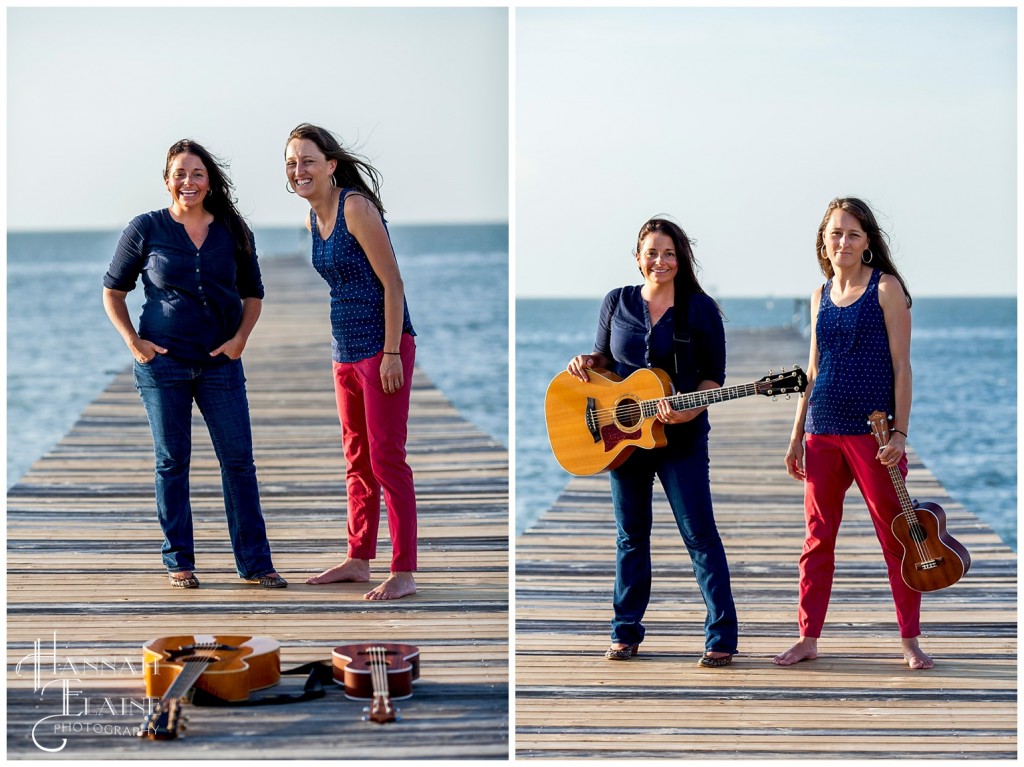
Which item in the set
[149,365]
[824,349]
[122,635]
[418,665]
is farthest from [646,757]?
[149,365]

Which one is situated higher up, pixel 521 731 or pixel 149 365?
pixel 149 365

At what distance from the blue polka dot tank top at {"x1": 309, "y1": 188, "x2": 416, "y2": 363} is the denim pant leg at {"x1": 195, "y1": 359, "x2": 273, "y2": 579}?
41 centimetres

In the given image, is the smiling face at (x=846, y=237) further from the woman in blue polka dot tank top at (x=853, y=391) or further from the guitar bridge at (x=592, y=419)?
the guitar bridge at (x=592, y=419)

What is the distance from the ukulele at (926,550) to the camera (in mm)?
4188

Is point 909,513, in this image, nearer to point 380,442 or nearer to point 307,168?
point 380,442

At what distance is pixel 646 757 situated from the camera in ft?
11.9

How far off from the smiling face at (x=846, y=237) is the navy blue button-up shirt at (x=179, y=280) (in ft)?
6.04

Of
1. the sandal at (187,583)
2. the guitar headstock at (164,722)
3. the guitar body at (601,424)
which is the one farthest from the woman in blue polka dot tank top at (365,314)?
the guitar headstock at (164,722)

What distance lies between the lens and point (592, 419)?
4375mm

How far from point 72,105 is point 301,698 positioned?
30.6 metres

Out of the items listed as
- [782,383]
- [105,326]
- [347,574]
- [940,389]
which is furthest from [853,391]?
[105,326]

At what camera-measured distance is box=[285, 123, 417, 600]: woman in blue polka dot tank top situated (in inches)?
179

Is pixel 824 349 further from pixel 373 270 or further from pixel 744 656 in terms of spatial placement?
pixel 373 270

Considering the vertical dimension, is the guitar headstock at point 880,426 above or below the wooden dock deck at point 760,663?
above
